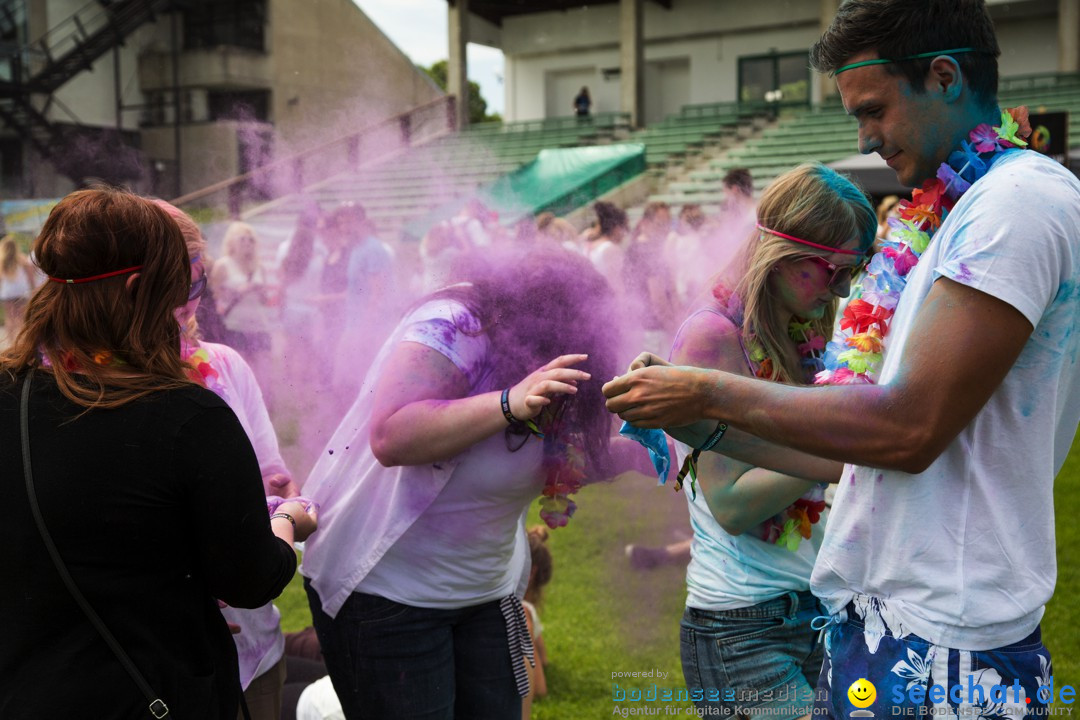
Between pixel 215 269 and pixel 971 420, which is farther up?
pixel 215 269

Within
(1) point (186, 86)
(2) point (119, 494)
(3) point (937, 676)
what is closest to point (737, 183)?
(3) point (937, 676)

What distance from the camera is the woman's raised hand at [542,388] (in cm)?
201

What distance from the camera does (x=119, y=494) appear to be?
1626mm

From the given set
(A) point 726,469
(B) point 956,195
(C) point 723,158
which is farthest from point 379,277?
(C) point 723,158

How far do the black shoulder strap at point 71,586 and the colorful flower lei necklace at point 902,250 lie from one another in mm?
1425

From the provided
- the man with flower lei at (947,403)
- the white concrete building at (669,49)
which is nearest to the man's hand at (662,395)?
the man with flower lei at (947,403)

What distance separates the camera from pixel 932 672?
1515 mm

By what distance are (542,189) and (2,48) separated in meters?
24.6

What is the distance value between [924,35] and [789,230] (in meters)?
0.71

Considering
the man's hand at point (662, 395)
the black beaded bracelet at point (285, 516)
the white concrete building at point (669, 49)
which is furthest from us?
the white concrete building at point (669, 49)

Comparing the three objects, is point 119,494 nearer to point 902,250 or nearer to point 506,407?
point 506,407

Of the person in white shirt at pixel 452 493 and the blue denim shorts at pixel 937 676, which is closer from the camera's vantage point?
the blue denim shorts at pixel 937 676

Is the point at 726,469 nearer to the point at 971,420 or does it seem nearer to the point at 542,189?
the point at 971,420

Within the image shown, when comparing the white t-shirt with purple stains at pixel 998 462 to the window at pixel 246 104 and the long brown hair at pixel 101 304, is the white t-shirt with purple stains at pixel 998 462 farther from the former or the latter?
the window at pixel 246 104
